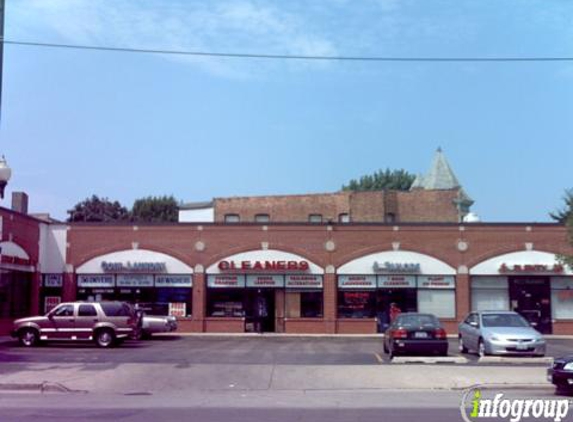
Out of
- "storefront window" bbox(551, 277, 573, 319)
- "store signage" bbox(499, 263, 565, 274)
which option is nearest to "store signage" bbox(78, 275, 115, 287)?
"store signage" bbox(499, 263, 565, 274)

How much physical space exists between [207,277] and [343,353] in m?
16.7

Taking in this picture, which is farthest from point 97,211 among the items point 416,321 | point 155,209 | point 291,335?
point 416,321

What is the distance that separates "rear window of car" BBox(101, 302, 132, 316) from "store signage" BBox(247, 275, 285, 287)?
12780mm

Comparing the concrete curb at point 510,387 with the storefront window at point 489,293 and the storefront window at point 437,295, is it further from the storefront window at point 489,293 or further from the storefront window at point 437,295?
the storefront window at point 489,293

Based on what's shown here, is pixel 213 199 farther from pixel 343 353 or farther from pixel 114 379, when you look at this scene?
pixel 114 379

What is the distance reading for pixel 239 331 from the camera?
1694 inches

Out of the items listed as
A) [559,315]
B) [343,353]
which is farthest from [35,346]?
[559,315]

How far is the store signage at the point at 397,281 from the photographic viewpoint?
142ft

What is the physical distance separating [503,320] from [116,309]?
14.9m

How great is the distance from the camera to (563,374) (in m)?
15.7

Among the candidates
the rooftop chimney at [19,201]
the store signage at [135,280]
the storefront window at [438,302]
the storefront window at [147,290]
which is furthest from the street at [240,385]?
the rooftop chimney at [19,201]

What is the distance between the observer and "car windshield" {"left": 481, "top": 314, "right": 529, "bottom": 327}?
84.2 ft

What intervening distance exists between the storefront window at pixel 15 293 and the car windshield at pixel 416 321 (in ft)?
68.6

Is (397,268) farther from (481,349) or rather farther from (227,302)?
(481,349)
